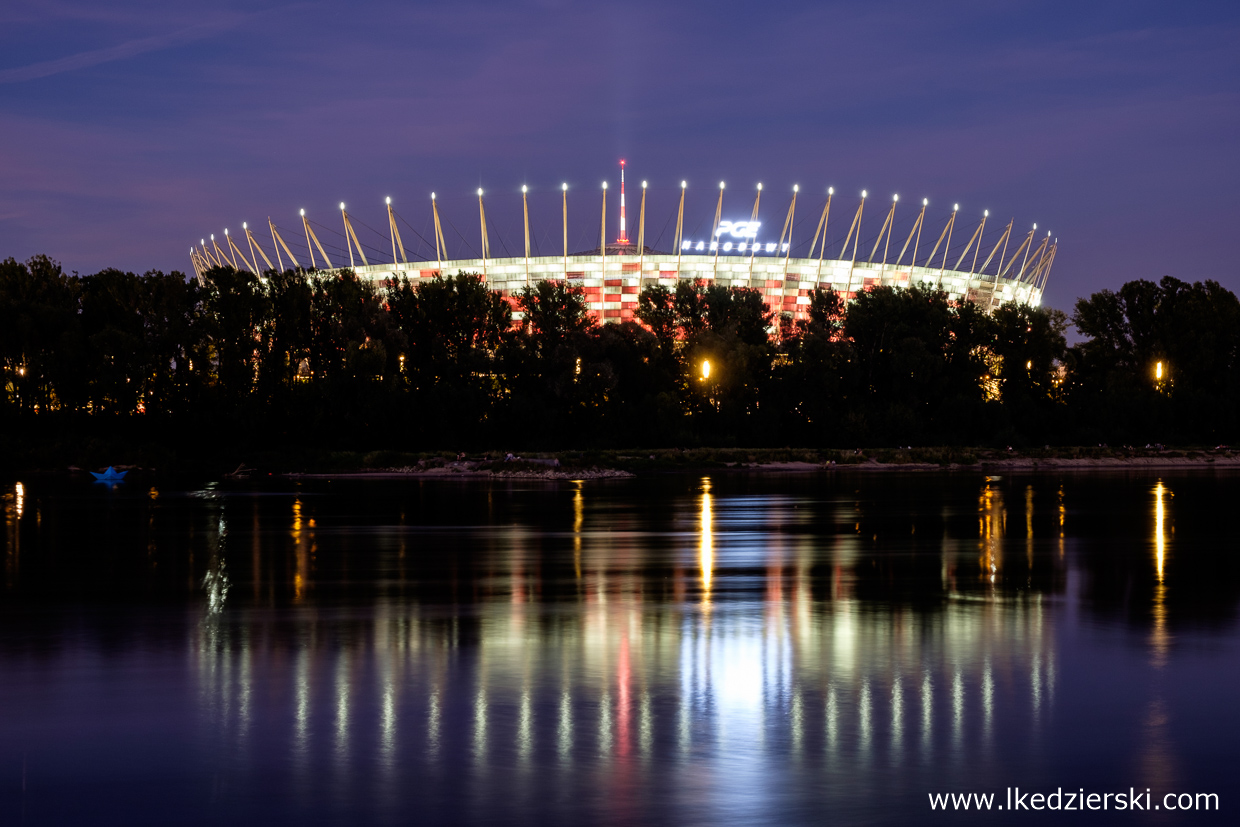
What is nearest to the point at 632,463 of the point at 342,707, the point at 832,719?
the point at 342,707

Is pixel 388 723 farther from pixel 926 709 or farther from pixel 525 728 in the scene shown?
pixel 926 709

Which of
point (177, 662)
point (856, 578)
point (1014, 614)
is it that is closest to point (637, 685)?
point (177, 662)

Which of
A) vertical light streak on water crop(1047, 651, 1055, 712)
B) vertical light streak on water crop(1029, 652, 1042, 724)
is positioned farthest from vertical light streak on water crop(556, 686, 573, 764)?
vertical light streak on water crop(1047, 651, 1055, 712)

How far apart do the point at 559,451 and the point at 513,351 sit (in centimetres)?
1105

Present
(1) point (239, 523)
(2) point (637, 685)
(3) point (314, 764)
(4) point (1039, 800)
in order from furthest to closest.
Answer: (1) point (239, 523) < (2) point (637, 685) < (3) point (314, 764) < (4) point (1039, 800)

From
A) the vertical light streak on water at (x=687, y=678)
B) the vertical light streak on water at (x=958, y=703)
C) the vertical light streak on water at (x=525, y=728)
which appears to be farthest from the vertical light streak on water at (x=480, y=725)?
the vertical light streak on water at (x=958, y=703)

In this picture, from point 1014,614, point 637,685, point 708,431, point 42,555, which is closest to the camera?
point 637,685

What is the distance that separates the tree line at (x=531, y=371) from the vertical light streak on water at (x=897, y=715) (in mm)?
64140

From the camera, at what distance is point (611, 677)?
11781mm

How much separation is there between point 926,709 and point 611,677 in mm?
3204

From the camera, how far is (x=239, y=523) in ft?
102

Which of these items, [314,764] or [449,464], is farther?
[449,464]

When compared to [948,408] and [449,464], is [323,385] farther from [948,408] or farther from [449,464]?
[948,408]

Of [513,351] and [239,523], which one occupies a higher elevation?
[513,351]
